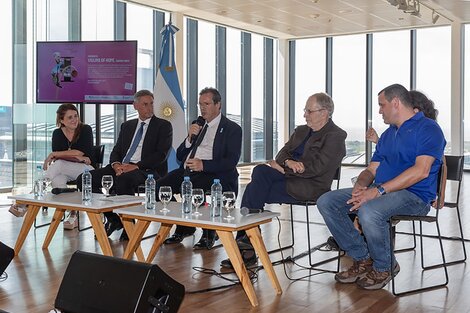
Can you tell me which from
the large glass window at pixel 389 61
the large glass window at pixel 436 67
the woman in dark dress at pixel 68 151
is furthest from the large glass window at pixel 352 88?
the woman in dark dress at pixel 68 151

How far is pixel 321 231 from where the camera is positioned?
222 inches

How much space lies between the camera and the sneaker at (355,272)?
12.6ft

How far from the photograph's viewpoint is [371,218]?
3602mm

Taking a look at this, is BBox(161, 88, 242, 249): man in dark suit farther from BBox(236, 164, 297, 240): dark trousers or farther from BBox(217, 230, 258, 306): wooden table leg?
BBox(217, 230, 258, 306): wooden table leg

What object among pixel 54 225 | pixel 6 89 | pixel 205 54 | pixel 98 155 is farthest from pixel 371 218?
pixel 205 54

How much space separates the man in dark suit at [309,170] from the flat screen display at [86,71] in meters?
2.64

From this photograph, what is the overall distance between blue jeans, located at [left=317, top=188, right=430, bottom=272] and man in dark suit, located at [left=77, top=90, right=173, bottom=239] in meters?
1.98

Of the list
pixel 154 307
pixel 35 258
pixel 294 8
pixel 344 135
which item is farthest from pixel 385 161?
pixel 294 8

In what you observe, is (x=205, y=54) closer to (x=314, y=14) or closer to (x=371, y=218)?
(x=314, y=14)

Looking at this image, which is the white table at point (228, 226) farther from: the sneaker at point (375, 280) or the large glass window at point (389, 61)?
the large glass window at point (389, 61)

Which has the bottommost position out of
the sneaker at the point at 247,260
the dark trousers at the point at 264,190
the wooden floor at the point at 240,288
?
the wooden floor at the point at 240,288

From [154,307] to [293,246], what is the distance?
2889 mm

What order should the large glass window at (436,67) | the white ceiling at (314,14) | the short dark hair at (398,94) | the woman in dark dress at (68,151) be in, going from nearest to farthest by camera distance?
the short dark hair at (398,94)
the woman in dark dress at (68,151)
the white ceiling at (314,14)
the large glass window at (436,67)

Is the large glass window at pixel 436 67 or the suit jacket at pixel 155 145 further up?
the large glass window at pixel 436 67
